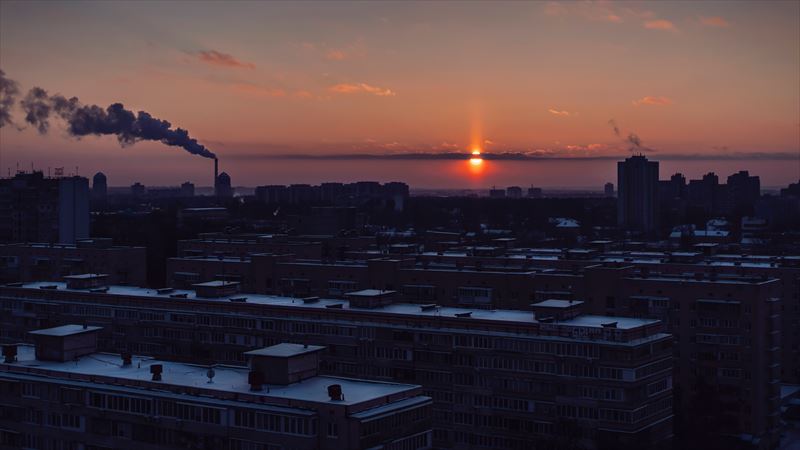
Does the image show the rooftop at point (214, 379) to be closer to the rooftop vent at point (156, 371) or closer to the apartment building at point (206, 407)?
the apartment building at point (206, 407)

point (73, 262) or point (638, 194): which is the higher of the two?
point (638, 194)

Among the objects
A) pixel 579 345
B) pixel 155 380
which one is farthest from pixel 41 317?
pixel 579 345

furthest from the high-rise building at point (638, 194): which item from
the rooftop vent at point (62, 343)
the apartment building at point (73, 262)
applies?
the rooftop vent at point (62, 343)

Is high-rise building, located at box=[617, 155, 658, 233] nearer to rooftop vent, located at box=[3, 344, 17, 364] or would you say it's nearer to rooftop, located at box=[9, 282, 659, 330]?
rooftop, located at box=[9, 282, 659, 330]

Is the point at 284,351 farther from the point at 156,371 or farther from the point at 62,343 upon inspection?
the point at 62,343

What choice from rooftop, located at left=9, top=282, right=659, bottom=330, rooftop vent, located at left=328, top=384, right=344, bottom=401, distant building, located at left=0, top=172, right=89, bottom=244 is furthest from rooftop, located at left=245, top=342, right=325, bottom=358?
distant building, located at left=0, top=172, right=89, bottom=244

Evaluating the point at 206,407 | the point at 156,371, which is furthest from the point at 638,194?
the point at 206,407
